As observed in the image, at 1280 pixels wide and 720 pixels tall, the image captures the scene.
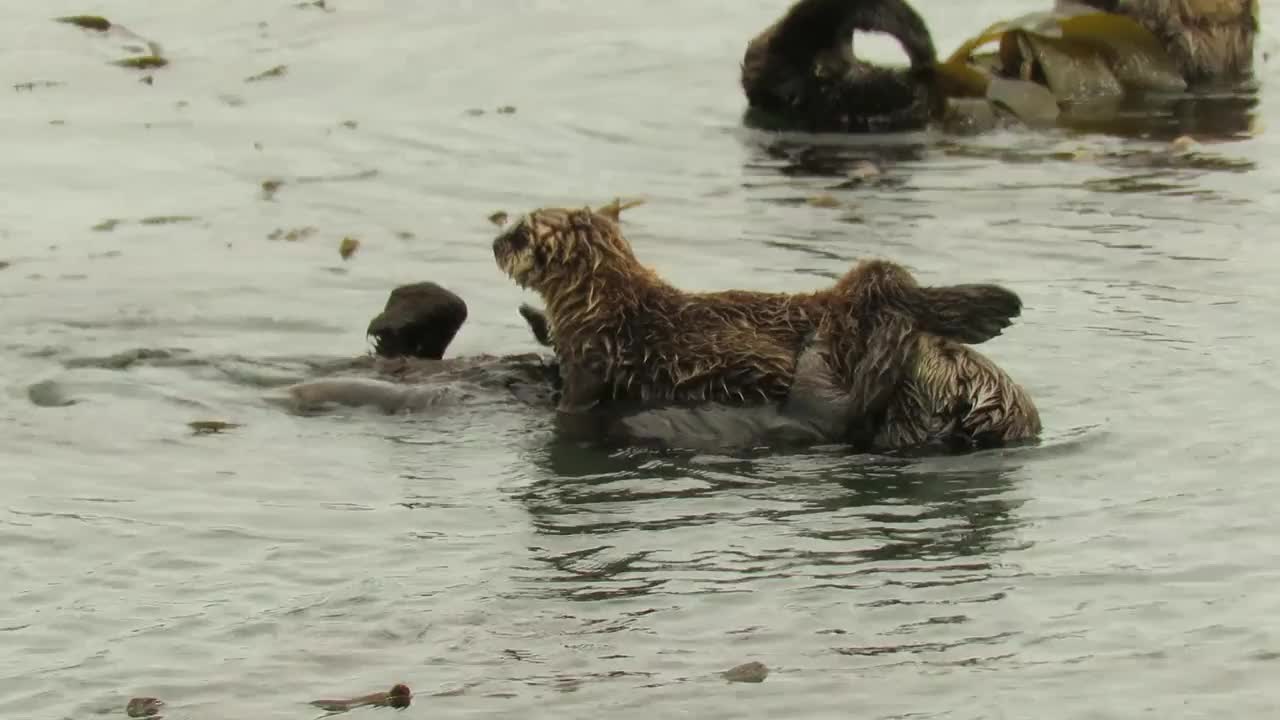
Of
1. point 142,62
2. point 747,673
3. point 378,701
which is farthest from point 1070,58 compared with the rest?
point 378,701

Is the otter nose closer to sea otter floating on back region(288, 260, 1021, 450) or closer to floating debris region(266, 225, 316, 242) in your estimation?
sea otter floating on back region(288, 260, 1021, 450)

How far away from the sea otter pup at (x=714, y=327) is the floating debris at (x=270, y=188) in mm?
3645

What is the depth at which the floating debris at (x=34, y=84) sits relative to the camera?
503 inches

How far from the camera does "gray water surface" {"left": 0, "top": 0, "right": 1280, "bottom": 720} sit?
14.8 feet

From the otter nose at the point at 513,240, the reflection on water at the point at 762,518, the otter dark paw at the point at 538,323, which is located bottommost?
the reflection on water at the point at 762,518

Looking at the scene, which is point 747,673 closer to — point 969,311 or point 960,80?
point 969,311

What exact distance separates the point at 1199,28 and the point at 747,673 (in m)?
9.61

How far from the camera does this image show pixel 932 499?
227 inches

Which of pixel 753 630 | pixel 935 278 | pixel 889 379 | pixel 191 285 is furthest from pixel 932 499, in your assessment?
pixel 191 285

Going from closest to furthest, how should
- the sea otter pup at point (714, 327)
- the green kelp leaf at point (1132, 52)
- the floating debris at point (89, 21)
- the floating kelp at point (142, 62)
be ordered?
the sea otter pup at point (714, 327) < the green kelp leaf at point (1132, 52) < the floating kelp at point (142, 62) < the floating debris at point (89, 21)

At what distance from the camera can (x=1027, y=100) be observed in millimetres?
11945

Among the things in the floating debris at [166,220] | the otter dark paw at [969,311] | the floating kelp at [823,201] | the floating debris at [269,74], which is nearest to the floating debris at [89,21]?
the floating debris at [269,74]

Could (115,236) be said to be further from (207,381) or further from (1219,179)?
(1219,179)

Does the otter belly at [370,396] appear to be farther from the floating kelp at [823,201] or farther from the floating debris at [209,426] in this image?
the floating kelp at [823,201]
